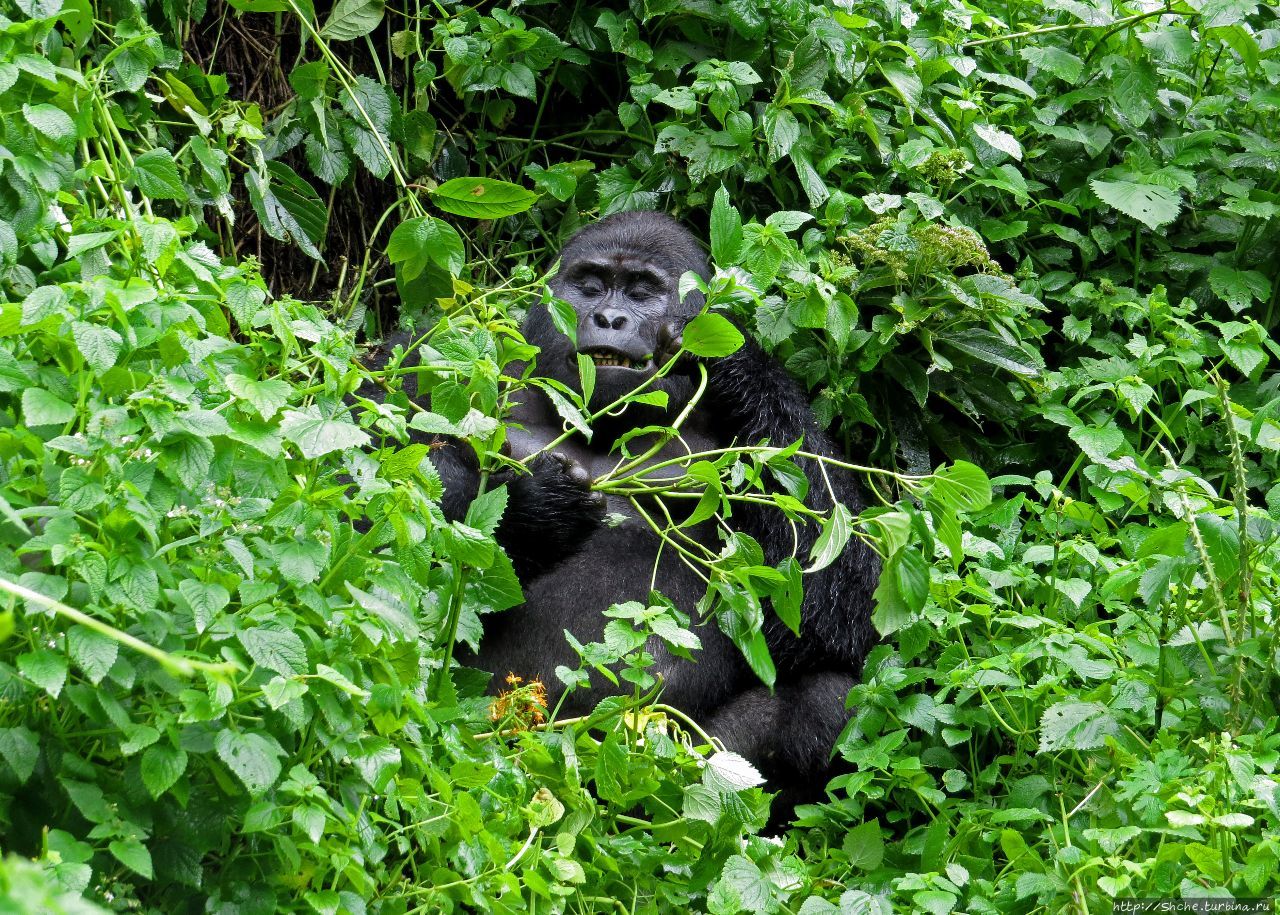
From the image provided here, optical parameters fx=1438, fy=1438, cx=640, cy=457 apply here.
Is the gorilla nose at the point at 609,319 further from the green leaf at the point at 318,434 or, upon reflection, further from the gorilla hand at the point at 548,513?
the green leaf at the point at 318,434

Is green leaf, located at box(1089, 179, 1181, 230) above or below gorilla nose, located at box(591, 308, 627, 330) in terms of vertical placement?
above

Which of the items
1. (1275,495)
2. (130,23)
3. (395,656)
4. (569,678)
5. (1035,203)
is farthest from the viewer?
(1035,203)

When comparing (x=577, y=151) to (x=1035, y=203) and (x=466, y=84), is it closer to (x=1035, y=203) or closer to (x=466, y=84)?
(x=466, y=84)

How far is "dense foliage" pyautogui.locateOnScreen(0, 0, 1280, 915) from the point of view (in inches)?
78.0

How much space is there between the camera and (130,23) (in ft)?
11.8

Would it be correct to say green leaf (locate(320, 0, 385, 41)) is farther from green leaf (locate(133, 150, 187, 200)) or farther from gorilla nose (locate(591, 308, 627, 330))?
green leaf (locate(133, 150, 187, 200))

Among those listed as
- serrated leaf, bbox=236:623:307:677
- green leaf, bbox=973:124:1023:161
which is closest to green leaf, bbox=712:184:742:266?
serrated leaf, bbox=236:623:307:677

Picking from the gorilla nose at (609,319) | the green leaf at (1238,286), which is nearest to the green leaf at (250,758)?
the gorilla nose at (609,319)

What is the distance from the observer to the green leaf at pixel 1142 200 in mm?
4512

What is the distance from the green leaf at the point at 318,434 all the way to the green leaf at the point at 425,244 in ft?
3.46

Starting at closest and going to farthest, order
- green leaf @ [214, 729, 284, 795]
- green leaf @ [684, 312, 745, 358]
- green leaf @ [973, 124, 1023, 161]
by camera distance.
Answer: green leaf @ [214, 729, 284, 795] < green leaf @ [684, 312, 745, 358] < green leaf @ [973, 124, 1023, 161]

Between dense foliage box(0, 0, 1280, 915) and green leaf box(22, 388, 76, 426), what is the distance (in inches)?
0.5

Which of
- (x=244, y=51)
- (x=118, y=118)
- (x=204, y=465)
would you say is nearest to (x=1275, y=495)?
(x=204, y=465)

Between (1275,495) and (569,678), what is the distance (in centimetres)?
162
